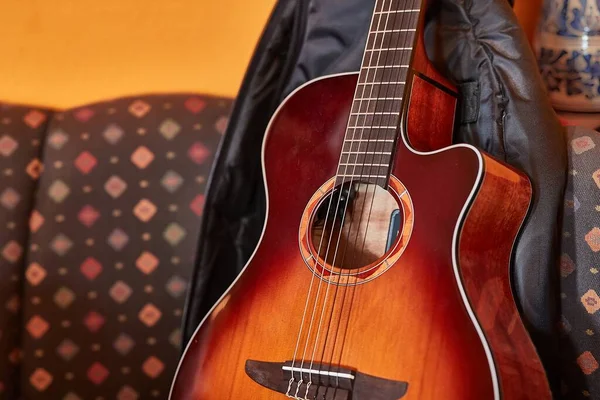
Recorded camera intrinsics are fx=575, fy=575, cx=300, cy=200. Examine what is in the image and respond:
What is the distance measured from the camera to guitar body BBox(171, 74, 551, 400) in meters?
0.62

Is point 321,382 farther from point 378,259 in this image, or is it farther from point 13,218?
point 13,218

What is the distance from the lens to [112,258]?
1.13m

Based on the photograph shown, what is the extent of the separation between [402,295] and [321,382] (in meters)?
0.14

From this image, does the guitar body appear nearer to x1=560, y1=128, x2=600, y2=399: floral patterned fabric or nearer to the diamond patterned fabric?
x1=560, y1=128, x2=600, y2=399: floral patterned fabric

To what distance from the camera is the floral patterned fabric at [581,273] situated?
0.77m

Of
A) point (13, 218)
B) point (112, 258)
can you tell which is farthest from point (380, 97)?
point (13, 218)

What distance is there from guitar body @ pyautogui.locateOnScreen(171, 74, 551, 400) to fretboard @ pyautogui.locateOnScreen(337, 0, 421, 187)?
0.07ft

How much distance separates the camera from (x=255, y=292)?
2.54ft

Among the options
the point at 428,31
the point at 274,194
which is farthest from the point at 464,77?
the point at 274,194

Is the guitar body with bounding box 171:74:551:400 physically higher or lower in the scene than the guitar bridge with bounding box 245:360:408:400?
higher

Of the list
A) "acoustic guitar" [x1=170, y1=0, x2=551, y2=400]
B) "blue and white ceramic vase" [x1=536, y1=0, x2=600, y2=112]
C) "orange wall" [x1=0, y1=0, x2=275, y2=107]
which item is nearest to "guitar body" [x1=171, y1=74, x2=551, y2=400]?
"acoustic guitar" [x1=170, y1=0, x2=551, y2=400]

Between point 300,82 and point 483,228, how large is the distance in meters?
0.43

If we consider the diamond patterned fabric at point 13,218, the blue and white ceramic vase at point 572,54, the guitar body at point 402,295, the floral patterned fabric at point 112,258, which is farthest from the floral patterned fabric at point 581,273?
the diamond patterned fabric at point 13,218

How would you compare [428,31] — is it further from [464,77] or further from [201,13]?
[201,13]
